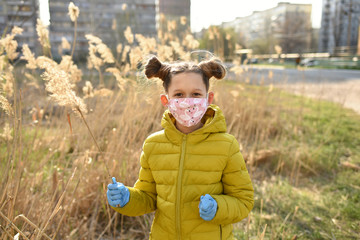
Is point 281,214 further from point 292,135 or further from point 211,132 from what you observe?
point 292,135

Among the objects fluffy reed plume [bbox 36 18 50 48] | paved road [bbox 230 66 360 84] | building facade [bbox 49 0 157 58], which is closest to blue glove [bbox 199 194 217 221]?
fluffy reed plume [bbox 36 18 50 48]

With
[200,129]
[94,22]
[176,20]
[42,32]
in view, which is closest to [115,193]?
[200,129]

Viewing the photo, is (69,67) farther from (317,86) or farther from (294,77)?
(294,77)

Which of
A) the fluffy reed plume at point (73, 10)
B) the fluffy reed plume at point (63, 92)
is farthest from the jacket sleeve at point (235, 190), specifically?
the fluffy reed plume at point (73, 10)

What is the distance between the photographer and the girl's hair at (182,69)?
4.73 feet

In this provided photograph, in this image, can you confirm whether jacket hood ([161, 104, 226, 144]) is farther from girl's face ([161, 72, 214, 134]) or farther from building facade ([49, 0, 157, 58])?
building facade ([49, 0, 157, 58])

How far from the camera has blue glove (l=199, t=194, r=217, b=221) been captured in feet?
3.93

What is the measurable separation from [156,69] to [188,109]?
0.31 meters

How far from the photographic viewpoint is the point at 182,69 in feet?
4.67

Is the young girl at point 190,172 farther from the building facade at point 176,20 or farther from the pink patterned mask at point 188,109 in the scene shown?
the building facade at point 176,20

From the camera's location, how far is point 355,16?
160 feet

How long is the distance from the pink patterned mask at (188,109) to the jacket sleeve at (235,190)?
7.9 inches

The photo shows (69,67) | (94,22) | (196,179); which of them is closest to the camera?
(196,179)

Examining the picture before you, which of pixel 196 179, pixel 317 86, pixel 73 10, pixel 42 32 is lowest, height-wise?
pixel 317 86
